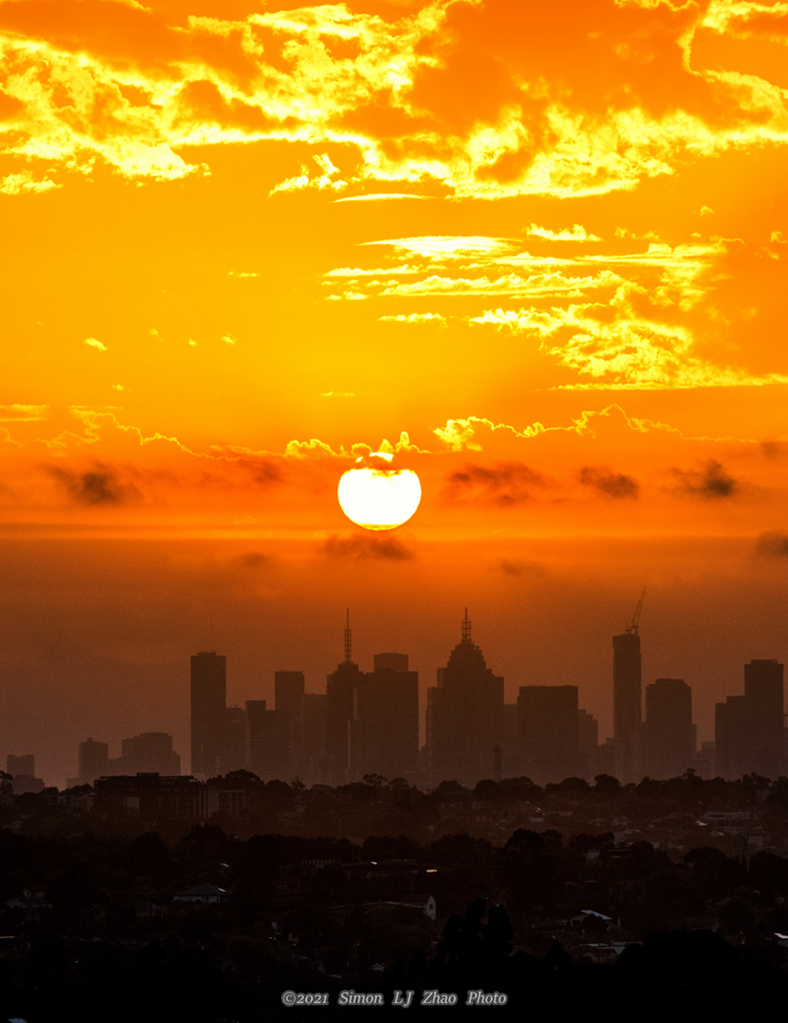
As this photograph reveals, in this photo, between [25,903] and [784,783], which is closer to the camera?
[25,903]

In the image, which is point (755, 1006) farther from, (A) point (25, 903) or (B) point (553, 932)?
(A) point (25, 903)

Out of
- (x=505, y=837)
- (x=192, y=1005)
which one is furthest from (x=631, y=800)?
(x=192, y=1005)

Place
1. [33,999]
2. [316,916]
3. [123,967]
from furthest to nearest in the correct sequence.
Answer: [316,916] → [123,967] → [33,999]

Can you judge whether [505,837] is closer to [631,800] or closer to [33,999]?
[631,800]

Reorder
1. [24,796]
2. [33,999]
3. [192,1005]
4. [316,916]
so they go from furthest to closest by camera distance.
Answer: [24,796], [316,916], [33,999], [192,1005]

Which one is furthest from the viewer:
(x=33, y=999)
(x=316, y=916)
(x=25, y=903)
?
(x=25, y=903)

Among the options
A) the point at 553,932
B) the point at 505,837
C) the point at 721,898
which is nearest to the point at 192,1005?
the point at 553,932

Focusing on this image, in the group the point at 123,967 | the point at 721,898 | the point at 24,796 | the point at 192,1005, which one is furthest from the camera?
the point at 24,796
